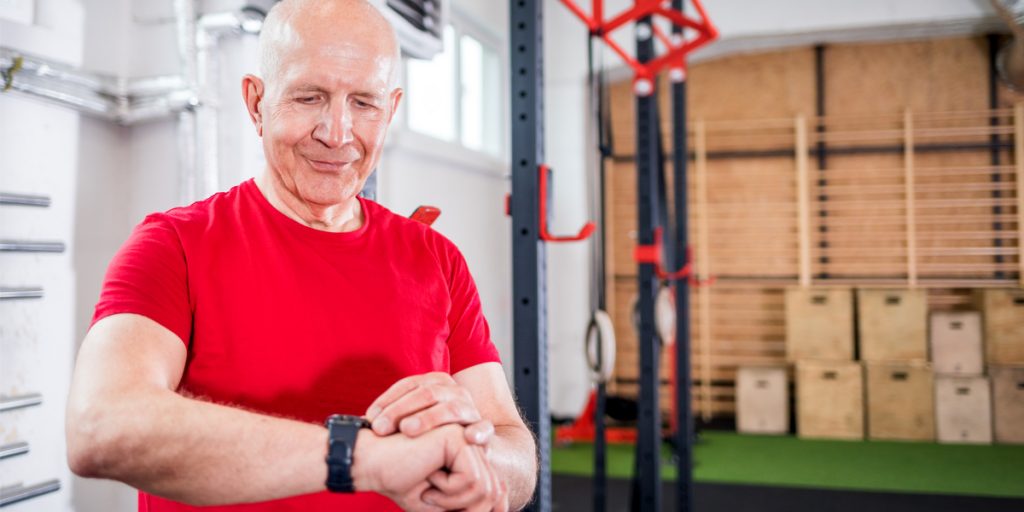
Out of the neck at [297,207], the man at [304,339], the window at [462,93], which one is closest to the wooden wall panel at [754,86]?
the window at [462,93]

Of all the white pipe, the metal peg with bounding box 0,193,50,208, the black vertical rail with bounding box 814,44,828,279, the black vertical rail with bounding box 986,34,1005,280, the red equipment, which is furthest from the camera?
the black vertical rail with bounding box 814,44,828,279

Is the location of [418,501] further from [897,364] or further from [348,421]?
[897,364]

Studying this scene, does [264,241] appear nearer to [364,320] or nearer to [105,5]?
[364,320]

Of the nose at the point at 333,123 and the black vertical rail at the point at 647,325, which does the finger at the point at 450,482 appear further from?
the black vertical rail at the point at 647,325

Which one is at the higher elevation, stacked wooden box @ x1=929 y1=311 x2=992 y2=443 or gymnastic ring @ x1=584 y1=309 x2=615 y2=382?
gymnastic ring @ x1=584 y1=309 x2=615 y2=382

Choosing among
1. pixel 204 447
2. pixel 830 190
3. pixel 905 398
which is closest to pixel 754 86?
pixel 830 190

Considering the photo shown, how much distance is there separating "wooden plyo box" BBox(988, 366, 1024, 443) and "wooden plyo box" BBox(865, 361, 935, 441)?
1.54ft

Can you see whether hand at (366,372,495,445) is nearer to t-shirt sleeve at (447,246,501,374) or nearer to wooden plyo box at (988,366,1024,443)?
t-shirt sleeve at (447,246,501,374)

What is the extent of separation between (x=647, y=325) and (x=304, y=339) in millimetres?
2067

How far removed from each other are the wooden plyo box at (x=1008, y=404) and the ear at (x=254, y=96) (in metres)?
6.27

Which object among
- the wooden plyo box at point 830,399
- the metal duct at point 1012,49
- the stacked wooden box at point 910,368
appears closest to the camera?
the metal duct at point 1012,49

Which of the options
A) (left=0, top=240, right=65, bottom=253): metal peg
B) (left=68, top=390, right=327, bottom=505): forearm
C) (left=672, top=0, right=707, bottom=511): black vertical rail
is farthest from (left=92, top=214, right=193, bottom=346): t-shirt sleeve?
(left=672, top=0, right=707, bottom=511): black vertical rail

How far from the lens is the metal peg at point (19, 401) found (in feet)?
5.04

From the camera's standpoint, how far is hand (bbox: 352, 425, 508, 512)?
2.79ft
